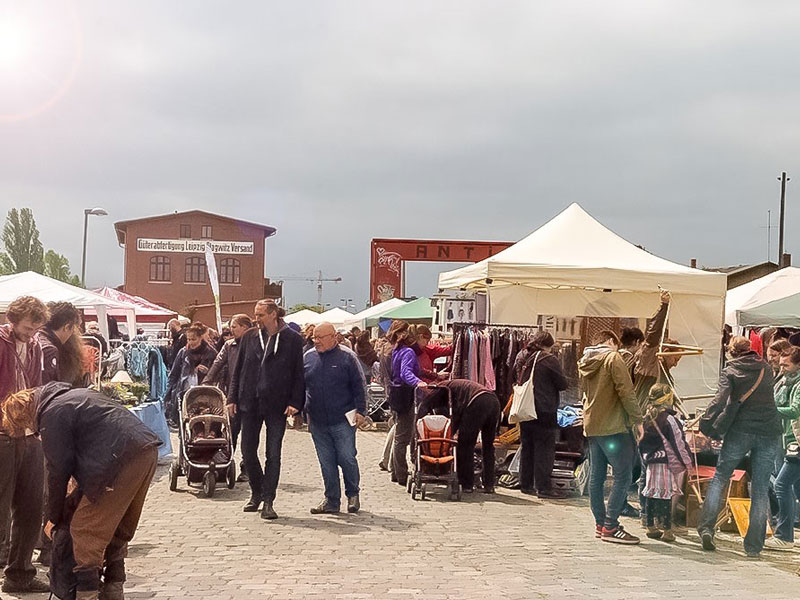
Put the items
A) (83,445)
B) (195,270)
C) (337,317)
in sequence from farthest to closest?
(195,270) → (337,317) → (83,445)

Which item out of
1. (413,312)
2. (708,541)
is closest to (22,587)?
(708,541)

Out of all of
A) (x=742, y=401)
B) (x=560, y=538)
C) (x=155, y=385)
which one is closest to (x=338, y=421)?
(x=560, y=538)

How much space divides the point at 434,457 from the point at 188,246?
205 ft

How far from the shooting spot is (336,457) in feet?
31.8

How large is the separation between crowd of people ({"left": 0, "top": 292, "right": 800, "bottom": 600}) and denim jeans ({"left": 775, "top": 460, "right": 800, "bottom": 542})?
1 centimetres

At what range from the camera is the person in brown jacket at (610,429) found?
336 inches

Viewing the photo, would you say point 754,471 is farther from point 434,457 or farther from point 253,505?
point 253,505

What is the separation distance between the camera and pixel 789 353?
8.70 m

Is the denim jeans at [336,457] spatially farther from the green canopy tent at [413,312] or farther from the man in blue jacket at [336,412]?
the green canopy tent at [413,312]

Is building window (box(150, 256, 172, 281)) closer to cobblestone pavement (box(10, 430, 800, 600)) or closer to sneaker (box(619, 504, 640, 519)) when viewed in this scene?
cobblestone pavement (box(10, 430, 800, 600))

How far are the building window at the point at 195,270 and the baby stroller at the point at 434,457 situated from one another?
61861mm

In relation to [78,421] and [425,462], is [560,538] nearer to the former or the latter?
[425,462]

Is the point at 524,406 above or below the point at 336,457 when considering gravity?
above

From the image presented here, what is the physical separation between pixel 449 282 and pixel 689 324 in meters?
3.52
